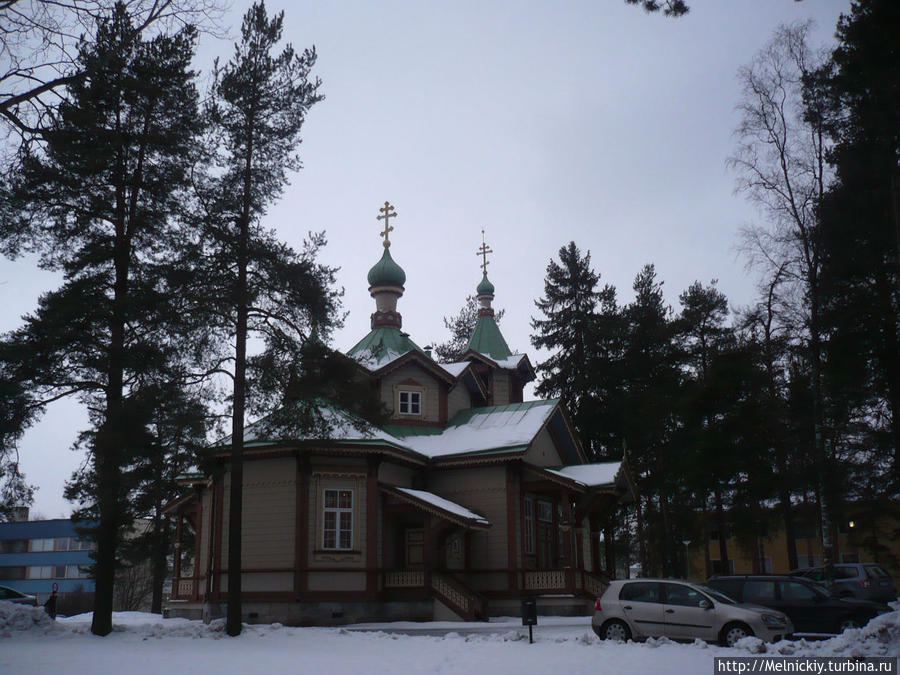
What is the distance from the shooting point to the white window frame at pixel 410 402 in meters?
29.2

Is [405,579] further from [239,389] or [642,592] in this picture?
[642,592]

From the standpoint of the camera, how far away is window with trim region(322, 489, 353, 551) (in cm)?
2303

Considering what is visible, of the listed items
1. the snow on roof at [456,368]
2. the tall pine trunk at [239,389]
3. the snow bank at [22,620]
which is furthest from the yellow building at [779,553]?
the snow bank at [22,620]

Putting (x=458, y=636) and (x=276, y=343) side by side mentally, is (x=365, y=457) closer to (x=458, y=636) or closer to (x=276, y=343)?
(x=276, y=343)

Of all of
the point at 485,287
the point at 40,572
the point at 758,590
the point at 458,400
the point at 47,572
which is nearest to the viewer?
the point at 758,590

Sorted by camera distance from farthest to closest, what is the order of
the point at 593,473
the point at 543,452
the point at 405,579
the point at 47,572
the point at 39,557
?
the point at 39,557 → the point at 47,572 → the point at 543,452 → the point at 593,473 → the point at 405,579

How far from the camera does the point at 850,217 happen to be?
22.2 meters

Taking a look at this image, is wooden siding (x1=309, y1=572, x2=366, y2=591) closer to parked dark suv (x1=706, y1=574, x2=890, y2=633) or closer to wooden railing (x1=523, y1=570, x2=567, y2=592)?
wooden railing (x1=523, y1=570, x2=567, y2=592)

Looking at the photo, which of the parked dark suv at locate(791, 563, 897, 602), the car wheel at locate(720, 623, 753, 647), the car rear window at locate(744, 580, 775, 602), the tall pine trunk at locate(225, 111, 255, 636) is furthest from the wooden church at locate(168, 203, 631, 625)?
the car wheel at locate(720, 623, 753, 647)

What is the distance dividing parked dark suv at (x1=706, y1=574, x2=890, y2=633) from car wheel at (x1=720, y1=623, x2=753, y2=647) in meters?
2.81

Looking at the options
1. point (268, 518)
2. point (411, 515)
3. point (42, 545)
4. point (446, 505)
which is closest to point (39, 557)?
point (42, 545)

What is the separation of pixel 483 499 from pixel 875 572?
11901 millimetres

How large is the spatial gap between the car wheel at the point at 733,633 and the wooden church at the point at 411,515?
32.3ft

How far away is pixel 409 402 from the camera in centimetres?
2947
